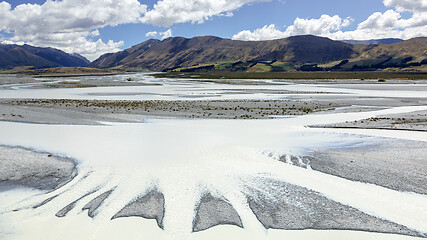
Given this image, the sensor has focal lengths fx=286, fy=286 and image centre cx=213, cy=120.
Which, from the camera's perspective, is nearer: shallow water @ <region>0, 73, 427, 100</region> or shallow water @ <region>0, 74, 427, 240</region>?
shallow water @ <region>0, 74, 427, 240</region>

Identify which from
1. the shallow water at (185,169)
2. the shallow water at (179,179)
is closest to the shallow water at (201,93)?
the shallow water at (185,169)

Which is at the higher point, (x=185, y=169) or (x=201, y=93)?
(x=201, y=93)

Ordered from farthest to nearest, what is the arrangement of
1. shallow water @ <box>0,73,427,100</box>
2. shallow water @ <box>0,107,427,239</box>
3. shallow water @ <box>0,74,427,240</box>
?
1. shallow water @ <box>0,73,427,100</box>
2. shallow water @ <box>0,107,427,239</box>
3. shallow water @ <box>0,74,427,240</box>

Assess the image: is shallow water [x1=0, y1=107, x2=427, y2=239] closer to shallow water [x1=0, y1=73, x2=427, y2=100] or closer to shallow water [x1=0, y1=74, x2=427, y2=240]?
shallow water [x1=0, y1=74, x2=427, y2=240]

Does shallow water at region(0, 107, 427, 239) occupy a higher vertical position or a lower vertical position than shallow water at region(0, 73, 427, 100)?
lower

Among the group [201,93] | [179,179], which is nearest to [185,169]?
[179,179]

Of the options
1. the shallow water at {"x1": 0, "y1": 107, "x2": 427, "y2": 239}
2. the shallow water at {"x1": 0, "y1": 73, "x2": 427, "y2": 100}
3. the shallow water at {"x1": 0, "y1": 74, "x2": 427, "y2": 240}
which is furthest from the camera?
the shallow water at {"x1": 0, "y1": 73, "x2": 427, "y2": 100}

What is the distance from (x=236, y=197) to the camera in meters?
12.1

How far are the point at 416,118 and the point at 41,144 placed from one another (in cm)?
3504

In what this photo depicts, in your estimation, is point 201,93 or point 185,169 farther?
point 201,93

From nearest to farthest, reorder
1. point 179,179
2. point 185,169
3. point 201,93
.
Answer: point 179,179 → point 185,169 → point 201,93

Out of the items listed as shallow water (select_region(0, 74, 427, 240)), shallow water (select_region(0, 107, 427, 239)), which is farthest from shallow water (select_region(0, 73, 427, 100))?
shallow water (select_region(0, 74, 427, 240))

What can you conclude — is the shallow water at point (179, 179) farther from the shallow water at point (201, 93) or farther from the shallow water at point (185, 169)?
the shallow water at point (201, 93)

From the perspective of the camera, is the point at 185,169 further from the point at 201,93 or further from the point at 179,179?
the point at 201,93
